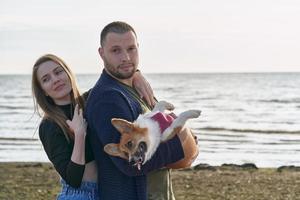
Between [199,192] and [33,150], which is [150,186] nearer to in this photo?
[199,192]

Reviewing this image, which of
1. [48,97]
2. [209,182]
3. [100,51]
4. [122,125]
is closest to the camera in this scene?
[122,125]

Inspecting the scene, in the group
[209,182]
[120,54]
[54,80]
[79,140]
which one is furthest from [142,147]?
[209,182]

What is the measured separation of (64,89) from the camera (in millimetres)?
4035

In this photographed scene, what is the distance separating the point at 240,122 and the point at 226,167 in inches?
633

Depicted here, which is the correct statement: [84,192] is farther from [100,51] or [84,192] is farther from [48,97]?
[100,51]

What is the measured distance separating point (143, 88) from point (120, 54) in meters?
0.39

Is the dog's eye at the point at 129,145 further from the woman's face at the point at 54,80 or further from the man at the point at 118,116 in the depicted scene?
the woman's face at the point at 54,80

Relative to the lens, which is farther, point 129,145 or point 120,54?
point 120,54

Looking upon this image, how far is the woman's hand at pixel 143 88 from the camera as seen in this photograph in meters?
4.00

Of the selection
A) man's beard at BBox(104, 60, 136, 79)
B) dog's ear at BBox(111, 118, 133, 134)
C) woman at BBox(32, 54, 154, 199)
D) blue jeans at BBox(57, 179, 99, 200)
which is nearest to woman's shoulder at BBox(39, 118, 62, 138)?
woman at BBox(32, 54, 154, 199)

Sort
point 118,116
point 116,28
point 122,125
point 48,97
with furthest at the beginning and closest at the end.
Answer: point 48,97, point 116,28, point 118,116, point 122,125

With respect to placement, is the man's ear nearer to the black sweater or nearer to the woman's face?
the woman's face

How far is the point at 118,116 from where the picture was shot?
3574mm

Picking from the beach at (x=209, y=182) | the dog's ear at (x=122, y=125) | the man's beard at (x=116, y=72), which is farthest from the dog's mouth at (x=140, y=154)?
the beach at (x=209, y=182)
